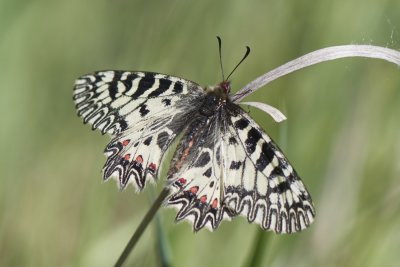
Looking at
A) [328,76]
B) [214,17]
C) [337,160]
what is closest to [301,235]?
[337,160]

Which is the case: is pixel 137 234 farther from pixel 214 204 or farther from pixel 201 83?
pixel 201 83

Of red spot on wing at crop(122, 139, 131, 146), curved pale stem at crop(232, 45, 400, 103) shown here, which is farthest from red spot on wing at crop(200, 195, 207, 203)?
curved pale stem at crop(232, 45, 400, 103)

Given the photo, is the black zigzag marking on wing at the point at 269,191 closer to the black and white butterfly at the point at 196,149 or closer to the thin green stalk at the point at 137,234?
the black and white butterfly at the point at 196,149

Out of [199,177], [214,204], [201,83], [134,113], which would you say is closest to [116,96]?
[134,113]

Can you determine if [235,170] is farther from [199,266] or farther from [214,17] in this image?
[214,17]

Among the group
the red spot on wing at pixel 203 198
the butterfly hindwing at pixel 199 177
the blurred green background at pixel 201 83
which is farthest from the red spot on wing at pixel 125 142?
the blurred green background at pixel 201 83

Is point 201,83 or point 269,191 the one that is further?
point 201,83

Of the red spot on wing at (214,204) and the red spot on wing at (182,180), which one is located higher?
the red spot on wing at (182,180)
